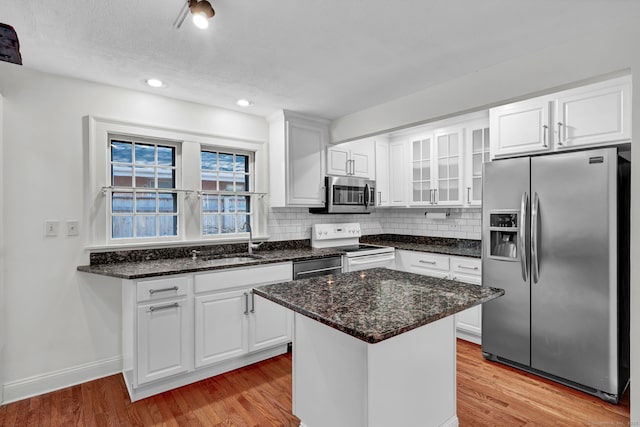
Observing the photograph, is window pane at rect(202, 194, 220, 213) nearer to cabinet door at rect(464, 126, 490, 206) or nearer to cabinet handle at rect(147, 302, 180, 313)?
cabinet handle at rect(147, 302, 180, 313)

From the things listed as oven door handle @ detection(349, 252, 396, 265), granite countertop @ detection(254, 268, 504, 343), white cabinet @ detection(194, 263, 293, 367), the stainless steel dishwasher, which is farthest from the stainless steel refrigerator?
white cabinet @ detection(194, 263, 293, 367)

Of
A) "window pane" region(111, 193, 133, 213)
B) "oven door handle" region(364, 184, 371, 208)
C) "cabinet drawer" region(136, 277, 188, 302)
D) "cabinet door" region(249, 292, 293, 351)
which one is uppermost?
"oven door handle" region(364, 184, 371, 208)

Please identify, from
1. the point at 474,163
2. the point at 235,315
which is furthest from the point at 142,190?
the point at 474,163

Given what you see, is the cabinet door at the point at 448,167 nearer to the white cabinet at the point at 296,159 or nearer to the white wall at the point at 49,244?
the white cabinet at the point at 296,159

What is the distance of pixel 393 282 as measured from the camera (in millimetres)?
2100

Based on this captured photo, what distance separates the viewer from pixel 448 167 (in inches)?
155

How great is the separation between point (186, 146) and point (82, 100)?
852mm

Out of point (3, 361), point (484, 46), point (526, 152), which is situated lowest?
point (3, 361)

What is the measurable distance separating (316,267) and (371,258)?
77cm

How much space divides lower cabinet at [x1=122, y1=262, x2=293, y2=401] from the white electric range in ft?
2.93

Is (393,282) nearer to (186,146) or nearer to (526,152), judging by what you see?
(526,152)

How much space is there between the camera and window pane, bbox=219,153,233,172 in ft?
11.6

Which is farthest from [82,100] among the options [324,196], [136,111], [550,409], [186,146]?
[550,409]

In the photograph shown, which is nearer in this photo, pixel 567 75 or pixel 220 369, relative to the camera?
pixel 567 75
